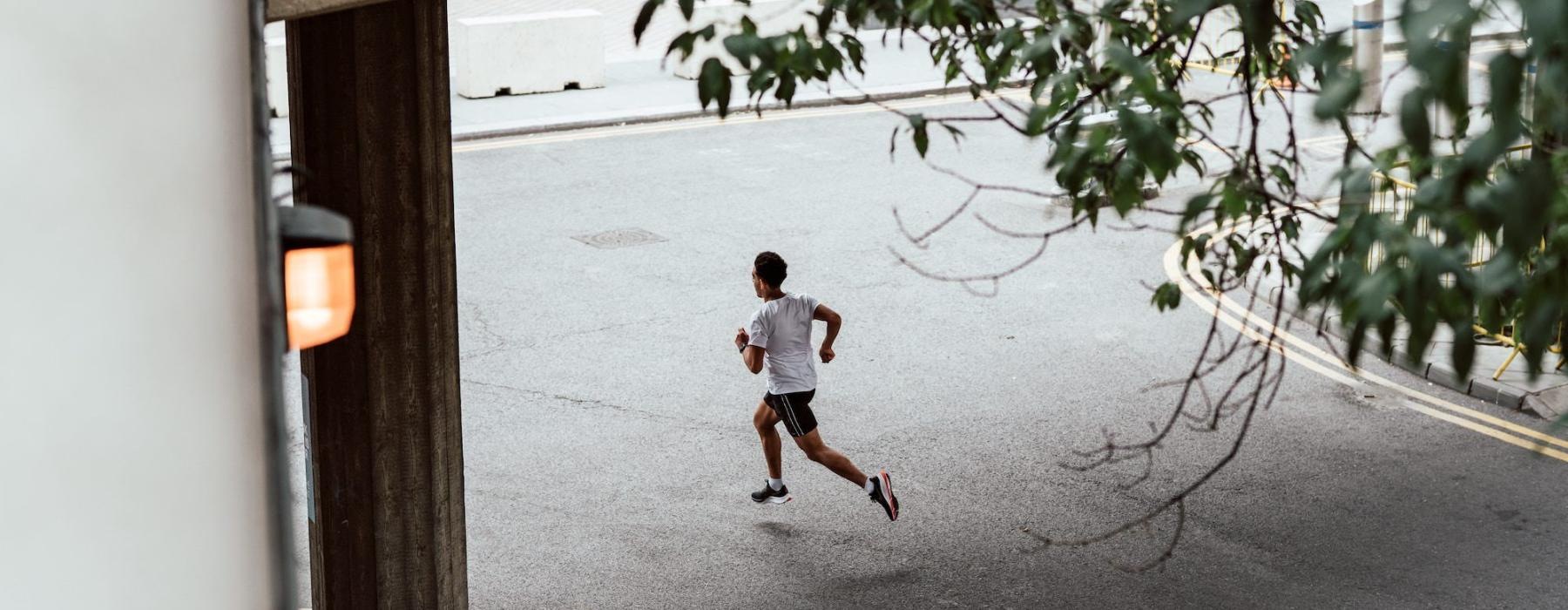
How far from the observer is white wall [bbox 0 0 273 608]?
214cm

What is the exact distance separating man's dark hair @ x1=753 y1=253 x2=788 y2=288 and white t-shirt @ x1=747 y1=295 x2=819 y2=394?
4.2 inches

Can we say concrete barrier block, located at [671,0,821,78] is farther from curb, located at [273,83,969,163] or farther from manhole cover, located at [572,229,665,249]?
manhole cover, located at [572,229,665,249]

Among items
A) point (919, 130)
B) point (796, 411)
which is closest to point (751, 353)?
point (796, 411)

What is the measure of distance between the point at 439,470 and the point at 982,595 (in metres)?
2.80

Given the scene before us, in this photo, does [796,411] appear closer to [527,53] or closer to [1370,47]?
[1370,47]

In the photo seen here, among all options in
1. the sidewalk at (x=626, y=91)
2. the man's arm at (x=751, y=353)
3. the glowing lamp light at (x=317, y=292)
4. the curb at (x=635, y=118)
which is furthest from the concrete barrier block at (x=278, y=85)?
the glowing lamp light at (x=317, y=292)

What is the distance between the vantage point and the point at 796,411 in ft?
28.3

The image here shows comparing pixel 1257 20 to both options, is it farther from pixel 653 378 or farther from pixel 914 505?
pixel 653 378

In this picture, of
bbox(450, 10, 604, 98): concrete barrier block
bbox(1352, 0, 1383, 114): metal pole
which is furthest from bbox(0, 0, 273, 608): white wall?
bbox(450, 10, 604, 98): concrete barrier block

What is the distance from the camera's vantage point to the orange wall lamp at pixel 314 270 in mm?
3334

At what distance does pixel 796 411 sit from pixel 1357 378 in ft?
14.7

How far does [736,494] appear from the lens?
29.6 ft

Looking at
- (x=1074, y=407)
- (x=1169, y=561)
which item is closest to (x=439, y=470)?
(x=1169, y=561)

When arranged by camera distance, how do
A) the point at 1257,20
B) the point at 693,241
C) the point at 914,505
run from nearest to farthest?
1. the point at 1257,20
2. the point at 914,505
3. the point at 693,241
